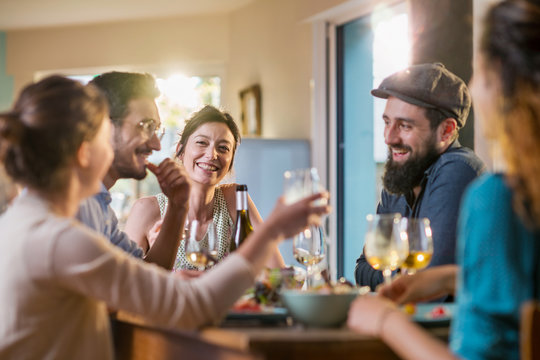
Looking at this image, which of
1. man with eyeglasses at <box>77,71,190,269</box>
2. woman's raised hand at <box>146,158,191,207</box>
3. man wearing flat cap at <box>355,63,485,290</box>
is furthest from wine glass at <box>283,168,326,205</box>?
man wearing flat cap at <box>355,63,485,290</box>

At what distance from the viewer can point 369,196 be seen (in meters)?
4.70

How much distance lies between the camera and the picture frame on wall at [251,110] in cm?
571

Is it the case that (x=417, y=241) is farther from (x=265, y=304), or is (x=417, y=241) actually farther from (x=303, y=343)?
(x=303, y=343)

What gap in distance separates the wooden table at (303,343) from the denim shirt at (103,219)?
638 mm

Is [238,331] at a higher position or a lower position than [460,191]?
lower

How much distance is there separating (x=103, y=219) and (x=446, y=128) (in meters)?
1.33

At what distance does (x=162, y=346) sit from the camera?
1.51 m

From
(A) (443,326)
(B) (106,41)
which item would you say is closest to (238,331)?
(A) (443,326)

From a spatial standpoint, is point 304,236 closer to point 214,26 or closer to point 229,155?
point 229,155

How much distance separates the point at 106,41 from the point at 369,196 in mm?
3409

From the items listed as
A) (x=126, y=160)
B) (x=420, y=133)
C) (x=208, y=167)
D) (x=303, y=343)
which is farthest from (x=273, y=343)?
(x=208, y=167)

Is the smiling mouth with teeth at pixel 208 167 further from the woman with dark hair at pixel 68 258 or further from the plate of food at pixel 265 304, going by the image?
the woman with dark hair at pixel 68 258

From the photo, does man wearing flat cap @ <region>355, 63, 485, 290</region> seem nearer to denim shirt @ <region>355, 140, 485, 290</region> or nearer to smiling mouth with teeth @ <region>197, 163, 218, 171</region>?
denim shirt @ <region>355, 140, 485, 290</region>

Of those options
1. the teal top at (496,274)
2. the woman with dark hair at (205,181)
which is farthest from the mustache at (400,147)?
the teal top at (496,274)
